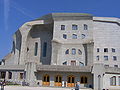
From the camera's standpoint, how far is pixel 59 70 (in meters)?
32.9

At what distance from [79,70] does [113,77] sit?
20.7 ft

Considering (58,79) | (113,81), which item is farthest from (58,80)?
(113,81)

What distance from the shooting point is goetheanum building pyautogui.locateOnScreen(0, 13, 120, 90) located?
33094 mm

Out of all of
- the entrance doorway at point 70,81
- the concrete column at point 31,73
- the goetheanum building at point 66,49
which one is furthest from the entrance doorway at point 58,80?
the concrete column at point 31,73

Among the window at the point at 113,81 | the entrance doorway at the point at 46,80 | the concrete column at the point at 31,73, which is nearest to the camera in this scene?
the concrete column at the point at 31,73

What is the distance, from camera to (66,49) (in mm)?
42156

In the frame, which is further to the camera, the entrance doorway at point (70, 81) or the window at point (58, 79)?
the window at point (58, 79)

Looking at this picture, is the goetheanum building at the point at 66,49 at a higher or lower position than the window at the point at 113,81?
higher

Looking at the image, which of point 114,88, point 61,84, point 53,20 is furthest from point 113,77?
point 53,20

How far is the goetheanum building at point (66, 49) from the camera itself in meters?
33.1

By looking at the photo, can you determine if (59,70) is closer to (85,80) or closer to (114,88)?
(85,80)

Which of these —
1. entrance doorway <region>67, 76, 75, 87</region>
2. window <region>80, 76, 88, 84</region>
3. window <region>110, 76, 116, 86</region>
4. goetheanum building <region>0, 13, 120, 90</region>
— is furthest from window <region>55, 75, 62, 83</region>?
window <region>110, 76, 116, 86</region>

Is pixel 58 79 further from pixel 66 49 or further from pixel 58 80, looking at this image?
pixel 66 49

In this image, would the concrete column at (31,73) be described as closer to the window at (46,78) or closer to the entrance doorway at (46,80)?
the entrance doorway at (46,80)
